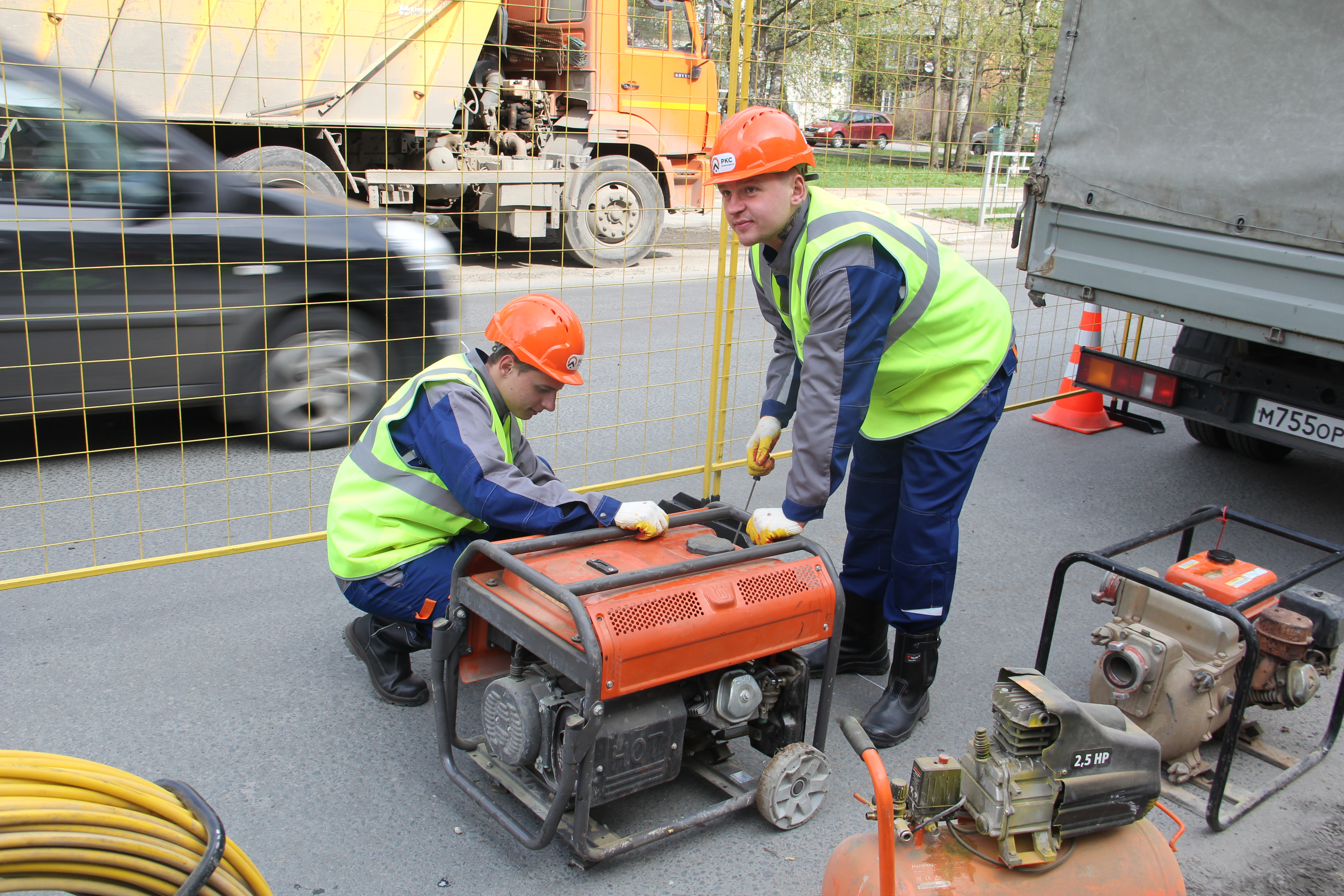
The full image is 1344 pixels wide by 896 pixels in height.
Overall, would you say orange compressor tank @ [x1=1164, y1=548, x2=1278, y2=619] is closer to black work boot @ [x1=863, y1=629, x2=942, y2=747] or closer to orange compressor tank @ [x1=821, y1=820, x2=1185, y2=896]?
black work boot @ [x1=863, y1=629, x2=942, y2=747]

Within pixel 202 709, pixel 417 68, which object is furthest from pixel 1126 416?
pixel 417 68

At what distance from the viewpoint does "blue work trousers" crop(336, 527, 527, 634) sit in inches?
130

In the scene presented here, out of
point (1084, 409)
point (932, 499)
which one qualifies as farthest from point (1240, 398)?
point (932, 499)

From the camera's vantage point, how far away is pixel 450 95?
11750 mm

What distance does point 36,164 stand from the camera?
4.85 m

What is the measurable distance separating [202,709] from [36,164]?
Answer: 296 centimetres

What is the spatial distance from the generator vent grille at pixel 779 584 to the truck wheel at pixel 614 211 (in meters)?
7.12

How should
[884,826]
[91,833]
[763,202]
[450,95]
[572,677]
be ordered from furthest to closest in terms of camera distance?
[450,95] < [763,202] < [572,677] < [884,826] < [91,833]

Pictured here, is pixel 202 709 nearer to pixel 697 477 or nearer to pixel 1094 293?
pixel 697 477

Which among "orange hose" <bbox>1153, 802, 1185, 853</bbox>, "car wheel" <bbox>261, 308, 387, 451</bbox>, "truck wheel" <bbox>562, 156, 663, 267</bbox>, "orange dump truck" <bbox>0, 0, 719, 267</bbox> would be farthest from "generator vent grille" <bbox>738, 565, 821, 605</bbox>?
"truck wheel" <bbox>562, 156, 663, 267</bbox>

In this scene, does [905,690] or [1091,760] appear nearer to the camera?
[1091,760]

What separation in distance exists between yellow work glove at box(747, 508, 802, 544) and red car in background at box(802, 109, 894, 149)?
10.1 feet

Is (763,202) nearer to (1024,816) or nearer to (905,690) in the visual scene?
(905,690)

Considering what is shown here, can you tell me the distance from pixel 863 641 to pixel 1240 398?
2.71m
